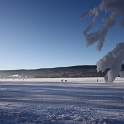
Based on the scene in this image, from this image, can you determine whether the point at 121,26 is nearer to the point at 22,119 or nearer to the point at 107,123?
the point at 107,123

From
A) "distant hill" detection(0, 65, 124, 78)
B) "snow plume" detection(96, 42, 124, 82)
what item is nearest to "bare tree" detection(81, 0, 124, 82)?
"snow plume" detection(96, 42, 124, 82)

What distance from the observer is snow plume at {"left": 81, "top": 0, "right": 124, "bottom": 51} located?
6.86m

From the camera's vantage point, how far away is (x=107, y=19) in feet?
24.2

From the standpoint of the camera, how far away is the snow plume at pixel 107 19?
686cm

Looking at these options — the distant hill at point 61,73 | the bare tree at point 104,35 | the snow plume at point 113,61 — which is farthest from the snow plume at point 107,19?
the distant hill at point 61,73

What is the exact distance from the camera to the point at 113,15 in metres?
7.00

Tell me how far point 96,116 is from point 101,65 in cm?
316

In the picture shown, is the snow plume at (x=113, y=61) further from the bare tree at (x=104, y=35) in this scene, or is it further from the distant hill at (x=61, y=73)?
the distant hill at (x=61, y=73)

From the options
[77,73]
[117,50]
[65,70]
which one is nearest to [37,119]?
[117,50]

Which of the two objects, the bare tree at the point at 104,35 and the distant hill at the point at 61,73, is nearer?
the bare tree at the point at 104,35

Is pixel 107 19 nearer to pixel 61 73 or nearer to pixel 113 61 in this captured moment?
pixel 113 61

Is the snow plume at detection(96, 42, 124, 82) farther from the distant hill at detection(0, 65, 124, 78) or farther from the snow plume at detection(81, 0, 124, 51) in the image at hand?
the distant hill at detection(0, 65, 124, 78)

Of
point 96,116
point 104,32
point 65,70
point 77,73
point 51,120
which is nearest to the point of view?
point 104,32

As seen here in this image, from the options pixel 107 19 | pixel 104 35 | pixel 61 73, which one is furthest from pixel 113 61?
pixel 61 73
